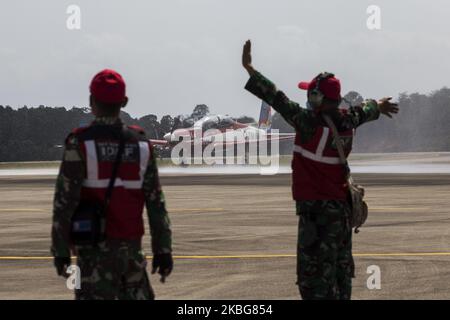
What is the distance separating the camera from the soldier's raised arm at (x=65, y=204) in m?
5.41

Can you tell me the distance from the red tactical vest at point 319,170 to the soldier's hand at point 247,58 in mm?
646

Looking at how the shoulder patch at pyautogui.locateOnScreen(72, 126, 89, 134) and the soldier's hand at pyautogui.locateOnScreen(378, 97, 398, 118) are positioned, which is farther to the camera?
the soldier's hand at pyautogui.locateOnScreen(378, 97, 398, 118)

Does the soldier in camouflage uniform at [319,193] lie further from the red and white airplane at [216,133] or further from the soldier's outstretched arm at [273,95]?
the red and white airplane at [216,133]

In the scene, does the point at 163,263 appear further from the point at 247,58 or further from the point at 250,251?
the point at 250,251

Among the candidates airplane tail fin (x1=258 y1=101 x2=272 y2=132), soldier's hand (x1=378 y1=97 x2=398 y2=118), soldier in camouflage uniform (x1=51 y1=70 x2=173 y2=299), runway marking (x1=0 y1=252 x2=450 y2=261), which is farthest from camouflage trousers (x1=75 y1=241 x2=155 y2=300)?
airplane tail fin (x1=258 y1=101 x2=272 y2=132)

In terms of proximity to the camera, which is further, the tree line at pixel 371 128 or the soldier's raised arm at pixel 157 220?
the tree line at pixel 371 128

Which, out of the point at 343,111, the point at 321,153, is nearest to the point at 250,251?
the point at 343,111

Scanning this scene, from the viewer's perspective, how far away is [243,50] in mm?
6816

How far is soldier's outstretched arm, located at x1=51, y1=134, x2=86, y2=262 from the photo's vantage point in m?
5.42

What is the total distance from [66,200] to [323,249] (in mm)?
2284

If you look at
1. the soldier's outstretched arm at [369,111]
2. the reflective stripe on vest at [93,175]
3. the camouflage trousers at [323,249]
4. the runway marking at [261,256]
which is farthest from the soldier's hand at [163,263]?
the runway marking at [261,256]

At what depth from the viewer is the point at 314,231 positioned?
680cm

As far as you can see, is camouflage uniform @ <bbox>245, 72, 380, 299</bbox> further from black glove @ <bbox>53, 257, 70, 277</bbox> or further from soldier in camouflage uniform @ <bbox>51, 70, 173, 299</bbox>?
black glove @ <bbox>53, 257, 70, 277</bbox>
